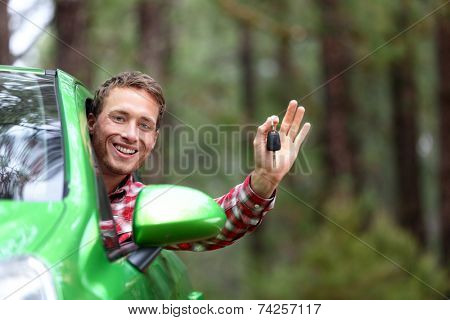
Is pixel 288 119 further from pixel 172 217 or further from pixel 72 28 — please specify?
pixel 72 28

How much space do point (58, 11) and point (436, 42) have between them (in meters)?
6.13

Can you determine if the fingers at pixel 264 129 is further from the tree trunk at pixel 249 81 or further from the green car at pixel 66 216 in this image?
the tree trunk at pixel 249 81

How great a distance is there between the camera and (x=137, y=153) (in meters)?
2.96

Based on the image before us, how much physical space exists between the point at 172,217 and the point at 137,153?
0.81 meters

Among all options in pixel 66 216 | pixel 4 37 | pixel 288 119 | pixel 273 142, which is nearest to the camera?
pixel 66 216

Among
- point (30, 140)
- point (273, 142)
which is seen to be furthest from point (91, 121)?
point (273, 142)

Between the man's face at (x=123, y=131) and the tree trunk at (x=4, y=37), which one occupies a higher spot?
the tree trunk at (x=4, y=37)

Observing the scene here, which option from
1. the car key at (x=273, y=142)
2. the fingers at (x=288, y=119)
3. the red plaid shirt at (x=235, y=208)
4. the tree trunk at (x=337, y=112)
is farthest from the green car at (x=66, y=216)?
the tree trunk at (x=337, y=112)

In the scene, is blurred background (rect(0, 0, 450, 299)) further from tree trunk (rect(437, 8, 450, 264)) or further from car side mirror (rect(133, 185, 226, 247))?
car side mirror (rect(133, 185, 226, 247))

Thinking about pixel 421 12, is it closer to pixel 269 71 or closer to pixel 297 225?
pixel 297 225

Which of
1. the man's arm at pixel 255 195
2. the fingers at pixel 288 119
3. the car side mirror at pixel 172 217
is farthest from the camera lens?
the fingers at pixel 288 119

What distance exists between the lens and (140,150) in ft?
9.80

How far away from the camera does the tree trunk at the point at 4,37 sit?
6.28m

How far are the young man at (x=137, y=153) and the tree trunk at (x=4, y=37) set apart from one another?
3.33 metres
